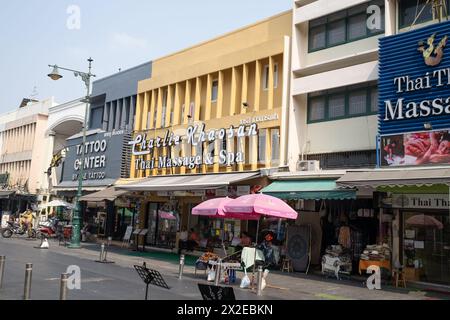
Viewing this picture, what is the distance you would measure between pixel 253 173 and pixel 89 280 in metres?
8.30

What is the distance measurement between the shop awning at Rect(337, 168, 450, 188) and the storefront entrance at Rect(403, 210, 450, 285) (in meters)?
2.05

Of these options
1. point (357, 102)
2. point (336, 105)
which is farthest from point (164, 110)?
point (357, 102)

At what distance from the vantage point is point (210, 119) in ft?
80.3

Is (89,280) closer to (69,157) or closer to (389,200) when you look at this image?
(389,200)

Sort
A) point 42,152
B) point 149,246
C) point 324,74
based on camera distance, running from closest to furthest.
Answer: point 324,74, point 149,246, point 42,152

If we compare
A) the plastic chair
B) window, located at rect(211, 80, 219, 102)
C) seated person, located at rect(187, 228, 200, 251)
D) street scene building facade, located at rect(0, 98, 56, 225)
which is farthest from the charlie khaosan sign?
street scene building facade, located at rect(0, 98, 56, 225)

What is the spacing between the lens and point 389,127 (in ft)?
52.8

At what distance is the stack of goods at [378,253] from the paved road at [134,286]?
3.39ft

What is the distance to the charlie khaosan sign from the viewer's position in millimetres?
22219

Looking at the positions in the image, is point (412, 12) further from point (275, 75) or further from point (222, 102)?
point (222, 102)

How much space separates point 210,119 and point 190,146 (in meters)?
1.91

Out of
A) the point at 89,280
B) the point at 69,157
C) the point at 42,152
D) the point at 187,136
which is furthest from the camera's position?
the point at 42,152

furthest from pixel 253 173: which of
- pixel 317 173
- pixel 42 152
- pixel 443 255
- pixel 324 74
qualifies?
pixel 42 152

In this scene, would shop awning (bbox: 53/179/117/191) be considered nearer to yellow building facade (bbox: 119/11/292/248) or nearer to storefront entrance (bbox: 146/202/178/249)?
yellow building facade (bbox: 119/11/292/248)
